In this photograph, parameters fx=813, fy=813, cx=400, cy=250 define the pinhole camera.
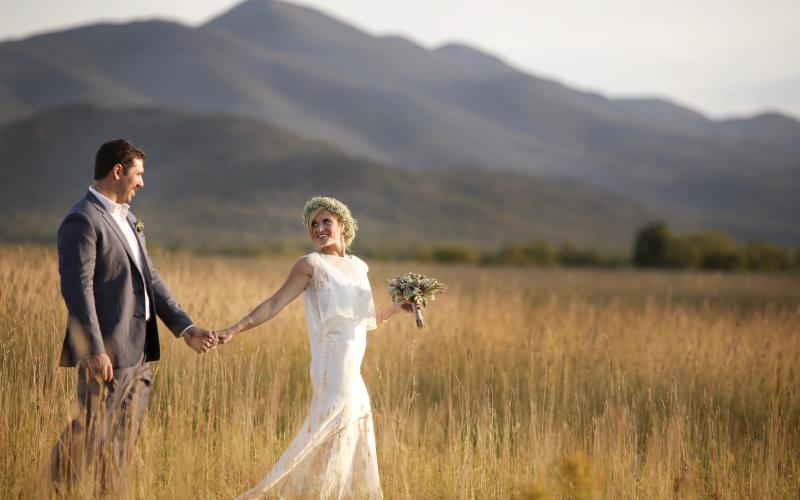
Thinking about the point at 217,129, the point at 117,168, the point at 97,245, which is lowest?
the point at 97,245

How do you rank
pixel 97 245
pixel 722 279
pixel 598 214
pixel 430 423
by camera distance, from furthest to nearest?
pixel 598 214 → pixel 722 279 → pixel 430 423 → pixel 97 245

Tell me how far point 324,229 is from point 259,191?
92514 mm

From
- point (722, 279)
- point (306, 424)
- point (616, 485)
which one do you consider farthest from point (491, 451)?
point (722, 279)

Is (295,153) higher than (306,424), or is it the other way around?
(295,153)

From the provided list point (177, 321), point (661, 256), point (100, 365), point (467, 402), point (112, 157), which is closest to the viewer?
point (100, 365)

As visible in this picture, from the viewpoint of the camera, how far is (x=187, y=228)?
8000 cm

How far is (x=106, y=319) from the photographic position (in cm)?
478

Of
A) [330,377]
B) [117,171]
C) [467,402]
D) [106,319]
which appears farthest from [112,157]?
[467,402]

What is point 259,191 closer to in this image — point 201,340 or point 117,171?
point 201,340

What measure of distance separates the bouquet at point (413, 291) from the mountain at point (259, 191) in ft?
206

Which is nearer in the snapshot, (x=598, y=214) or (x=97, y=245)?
(x=97, y=245)

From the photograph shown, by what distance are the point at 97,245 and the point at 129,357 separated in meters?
0.69

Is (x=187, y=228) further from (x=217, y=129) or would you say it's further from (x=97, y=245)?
(x=97, y=245)

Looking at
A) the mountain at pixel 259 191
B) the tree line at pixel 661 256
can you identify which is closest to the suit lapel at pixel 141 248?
the tree line at pixel 661 256
